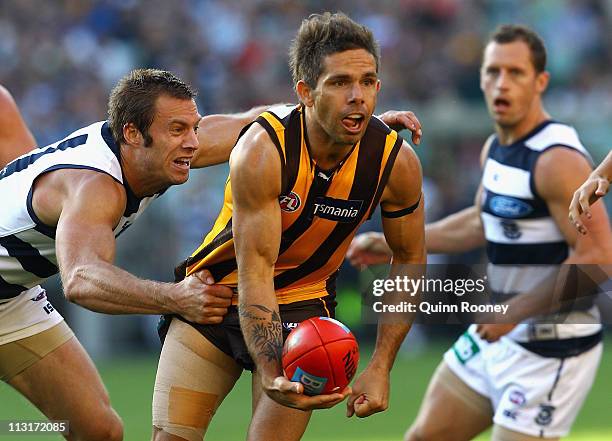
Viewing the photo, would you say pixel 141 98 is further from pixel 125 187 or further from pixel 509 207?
pixel 509 207

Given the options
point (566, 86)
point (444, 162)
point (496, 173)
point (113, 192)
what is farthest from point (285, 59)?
point (113, 192)

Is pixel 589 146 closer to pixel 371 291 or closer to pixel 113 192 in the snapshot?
pixel 371 291

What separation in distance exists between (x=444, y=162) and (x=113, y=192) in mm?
9230

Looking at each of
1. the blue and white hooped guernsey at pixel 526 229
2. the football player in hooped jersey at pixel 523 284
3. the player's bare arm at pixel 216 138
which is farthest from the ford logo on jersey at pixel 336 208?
the blue and white hooped guernsey at pixel 526 229

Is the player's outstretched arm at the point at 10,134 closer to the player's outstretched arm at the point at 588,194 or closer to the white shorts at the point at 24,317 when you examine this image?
the white shorts at the point at 24,317

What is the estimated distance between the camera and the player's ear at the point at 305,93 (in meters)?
5.17

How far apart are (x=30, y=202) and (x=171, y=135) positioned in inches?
30.8

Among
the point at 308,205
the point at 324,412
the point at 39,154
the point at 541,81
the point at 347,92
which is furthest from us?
the point at 324,412

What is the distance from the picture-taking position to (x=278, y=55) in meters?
16.2

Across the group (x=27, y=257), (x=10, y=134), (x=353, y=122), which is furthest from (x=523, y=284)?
(x=10, y=134)

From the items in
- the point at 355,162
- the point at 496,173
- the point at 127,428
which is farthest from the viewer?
the point at 127,428

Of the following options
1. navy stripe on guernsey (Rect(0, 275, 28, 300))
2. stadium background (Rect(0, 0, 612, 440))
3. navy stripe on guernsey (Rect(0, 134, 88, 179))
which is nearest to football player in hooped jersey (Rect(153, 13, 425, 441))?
navy stripe on guernsey (Rect(0, 134, 88, 179))

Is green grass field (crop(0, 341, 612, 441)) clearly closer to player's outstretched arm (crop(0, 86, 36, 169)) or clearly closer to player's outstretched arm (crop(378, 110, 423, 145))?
player's outstretched arm (crop(0, 86, 36, 169))

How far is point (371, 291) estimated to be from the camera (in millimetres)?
6340
